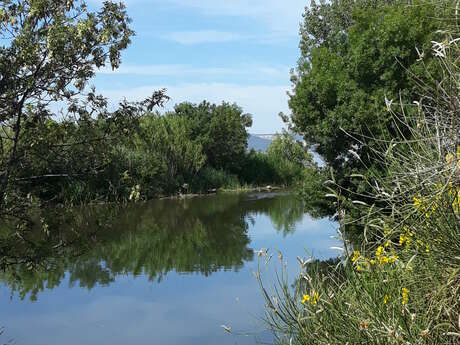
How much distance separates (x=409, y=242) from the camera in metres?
3.16

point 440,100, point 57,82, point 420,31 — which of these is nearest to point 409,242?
point 440,100

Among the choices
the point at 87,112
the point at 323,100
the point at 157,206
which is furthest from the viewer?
the point at 157,206

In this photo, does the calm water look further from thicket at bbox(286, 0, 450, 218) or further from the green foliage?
the green foliage

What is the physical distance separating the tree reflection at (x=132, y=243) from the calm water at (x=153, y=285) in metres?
0.03

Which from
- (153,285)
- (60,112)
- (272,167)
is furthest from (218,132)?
(60,112)

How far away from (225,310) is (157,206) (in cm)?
1741

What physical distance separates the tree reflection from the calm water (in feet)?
0.11

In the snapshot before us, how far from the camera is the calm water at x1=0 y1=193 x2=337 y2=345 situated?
9499 millimetres

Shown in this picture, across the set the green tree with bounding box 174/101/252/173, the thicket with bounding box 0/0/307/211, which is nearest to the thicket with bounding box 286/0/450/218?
the thicket with bounding box 0/0/307/211

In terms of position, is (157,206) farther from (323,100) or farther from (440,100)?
(440,100)

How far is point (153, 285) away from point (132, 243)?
5204mm

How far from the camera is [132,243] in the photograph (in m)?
18.0

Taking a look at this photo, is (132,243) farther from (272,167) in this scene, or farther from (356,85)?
(272,167)

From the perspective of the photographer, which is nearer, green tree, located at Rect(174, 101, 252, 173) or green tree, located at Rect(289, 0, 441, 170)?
green tree, located at Rect(289, 0, 441, 170)
